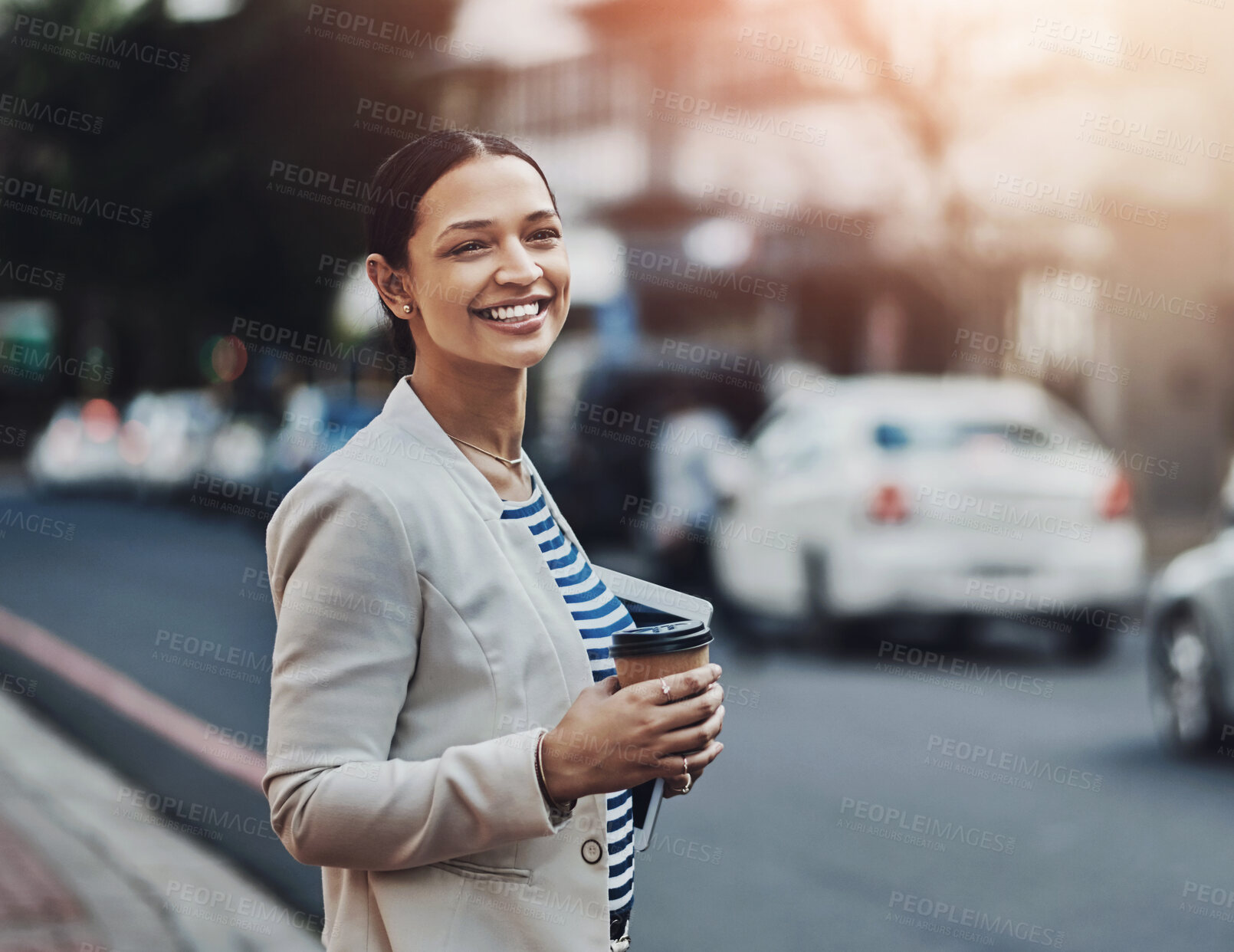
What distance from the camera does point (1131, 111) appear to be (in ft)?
74.2

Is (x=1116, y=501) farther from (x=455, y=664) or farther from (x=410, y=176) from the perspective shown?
(x=455, y=664)

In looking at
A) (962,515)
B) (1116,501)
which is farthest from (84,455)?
(1116,501)

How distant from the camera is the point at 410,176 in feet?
6.66

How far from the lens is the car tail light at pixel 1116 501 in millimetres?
10414

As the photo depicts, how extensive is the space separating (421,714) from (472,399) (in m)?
0.45

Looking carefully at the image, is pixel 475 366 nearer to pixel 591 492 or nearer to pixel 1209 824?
pixel 1209 824

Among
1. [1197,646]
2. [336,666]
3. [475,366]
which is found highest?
[475,366]

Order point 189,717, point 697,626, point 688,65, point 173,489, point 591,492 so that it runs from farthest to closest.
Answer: point 688,65 < point 173,489 < point 591,492 < point 189,717 < point 697,626

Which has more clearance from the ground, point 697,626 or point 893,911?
point 697,626

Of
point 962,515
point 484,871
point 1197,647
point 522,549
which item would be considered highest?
point 522,549

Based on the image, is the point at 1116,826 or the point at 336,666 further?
the point at 1116,826

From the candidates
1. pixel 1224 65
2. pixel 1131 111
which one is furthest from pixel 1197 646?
pixel 1131 111

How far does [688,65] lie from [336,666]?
37910 mm

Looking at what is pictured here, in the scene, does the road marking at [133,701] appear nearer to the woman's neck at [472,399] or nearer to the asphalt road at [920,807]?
the asphalt road at [920,807]
